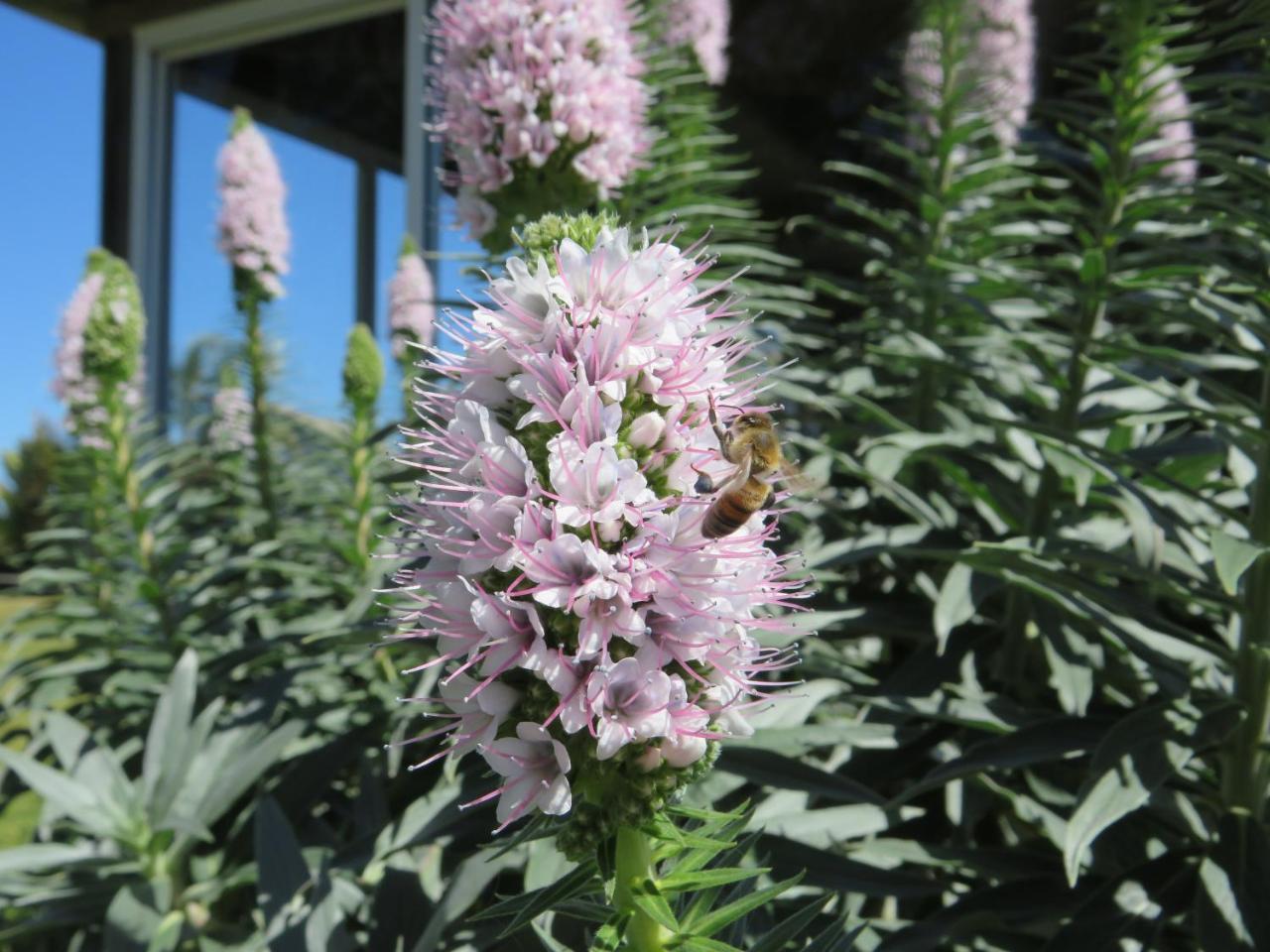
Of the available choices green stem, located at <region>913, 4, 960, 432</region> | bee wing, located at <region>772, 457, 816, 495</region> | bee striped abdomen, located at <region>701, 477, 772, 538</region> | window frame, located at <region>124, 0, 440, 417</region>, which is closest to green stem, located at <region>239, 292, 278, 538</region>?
green stem, located at <region>913, 4, 960, 432</region>

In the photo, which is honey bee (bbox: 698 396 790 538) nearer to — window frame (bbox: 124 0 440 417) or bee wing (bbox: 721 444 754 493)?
bee wing (bbox: 721 444 754 493)

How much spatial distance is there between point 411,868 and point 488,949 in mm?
162

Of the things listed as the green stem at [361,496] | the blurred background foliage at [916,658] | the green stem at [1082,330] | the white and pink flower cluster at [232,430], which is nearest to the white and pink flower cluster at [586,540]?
the blurred background foliage at [916,658]

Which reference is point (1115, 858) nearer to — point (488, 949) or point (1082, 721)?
point (1082, 721)

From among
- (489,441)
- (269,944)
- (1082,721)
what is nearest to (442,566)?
(489,441)

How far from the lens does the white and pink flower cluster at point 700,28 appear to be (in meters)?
2.54

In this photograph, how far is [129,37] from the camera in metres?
6.35

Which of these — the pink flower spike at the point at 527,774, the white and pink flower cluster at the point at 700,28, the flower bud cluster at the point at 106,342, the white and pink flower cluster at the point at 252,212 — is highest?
the white and pink flower cluster at the point at 700,28

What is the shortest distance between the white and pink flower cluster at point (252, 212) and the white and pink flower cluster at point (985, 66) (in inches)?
71.3

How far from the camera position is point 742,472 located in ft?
2.55

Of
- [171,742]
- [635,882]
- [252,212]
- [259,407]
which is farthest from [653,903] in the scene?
[252,212]

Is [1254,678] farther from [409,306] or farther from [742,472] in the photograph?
[409,306]

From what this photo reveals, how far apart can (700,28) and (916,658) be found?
73.0 inches

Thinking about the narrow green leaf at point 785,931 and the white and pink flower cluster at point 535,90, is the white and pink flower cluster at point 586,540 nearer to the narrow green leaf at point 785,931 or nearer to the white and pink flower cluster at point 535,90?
the narrow green leaf at point 785,931
